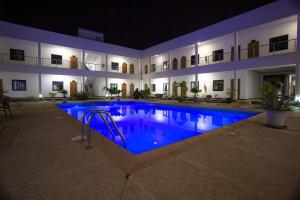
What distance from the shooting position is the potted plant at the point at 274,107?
4.44 meters

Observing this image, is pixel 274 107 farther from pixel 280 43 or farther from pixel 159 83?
pixel 159 83

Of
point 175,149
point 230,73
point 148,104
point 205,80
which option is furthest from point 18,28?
point 230,73

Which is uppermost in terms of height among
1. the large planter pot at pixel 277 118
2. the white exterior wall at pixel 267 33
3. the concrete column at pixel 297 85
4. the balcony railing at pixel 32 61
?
the white exterior wall at pixel 267 33

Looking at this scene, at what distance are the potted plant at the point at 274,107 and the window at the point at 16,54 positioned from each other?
21489 mm

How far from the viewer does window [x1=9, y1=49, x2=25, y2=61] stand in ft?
50.0

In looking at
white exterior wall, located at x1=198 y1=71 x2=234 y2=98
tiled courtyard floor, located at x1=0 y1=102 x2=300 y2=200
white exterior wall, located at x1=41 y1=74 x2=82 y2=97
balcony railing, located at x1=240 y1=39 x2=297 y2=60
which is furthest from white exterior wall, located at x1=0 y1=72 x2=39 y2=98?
balcony railing, located at x1=240 y1=39 x2=297 y2=60

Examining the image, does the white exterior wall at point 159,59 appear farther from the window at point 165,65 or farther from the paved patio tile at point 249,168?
the paved patio tile at point 249,168

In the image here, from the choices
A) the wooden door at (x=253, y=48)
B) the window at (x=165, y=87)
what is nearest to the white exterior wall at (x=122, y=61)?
the window at (x=165, y=87)

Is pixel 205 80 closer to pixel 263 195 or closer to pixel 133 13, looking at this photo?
pixel 133 13

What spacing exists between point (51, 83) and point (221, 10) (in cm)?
2235

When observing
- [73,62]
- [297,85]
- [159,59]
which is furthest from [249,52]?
[73,62]

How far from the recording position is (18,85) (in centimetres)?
1552

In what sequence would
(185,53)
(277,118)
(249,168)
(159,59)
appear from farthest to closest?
1. (159,59)
2. (185,53)
3. (277,118)
4. (249,168)

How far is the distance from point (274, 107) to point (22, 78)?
69.8 ft
